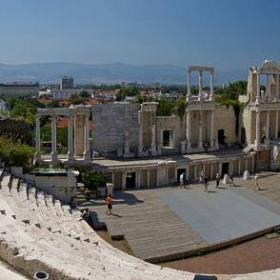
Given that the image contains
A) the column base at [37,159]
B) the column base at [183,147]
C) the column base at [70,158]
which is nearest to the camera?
the column base at [37,159]

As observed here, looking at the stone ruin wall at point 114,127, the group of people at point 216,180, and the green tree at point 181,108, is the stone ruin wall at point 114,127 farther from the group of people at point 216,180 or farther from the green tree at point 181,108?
the group of people at point 216,180

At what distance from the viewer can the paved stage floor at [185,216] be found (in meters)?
18.5

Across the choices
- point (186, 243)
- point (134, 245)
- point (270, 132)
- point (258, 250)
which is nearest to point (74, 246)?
point (134, 245)

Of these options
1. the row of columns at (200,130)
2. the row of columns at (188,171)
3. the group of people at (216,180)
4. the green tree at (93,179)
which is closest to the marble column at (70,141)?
the green tree at (93,179)

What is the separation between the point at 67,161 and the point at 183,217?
847 centimetres

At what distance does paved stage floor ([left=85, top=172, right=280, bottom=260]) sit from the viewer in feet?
60.8

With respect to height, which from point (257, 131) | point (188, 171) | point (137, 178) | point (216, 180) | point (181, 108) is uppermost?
point (181, 108)

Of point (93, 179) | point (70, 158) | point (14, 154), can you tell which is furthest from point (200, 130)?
point (14, 154)

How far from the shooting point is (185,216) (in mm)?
21641

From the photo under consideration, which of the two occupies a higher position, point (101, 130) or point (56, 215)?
point (101, 130)

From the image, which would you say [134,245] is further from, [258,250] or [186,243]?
[258,250]

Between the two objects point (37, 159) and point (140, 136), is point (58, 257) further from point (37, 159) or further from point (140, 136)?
point (140, 136)

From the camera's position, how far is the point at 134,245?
58.7 feet

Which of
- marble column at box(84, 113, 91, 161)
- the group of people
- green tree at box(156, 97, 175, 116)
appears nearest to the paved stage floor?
the group of people
